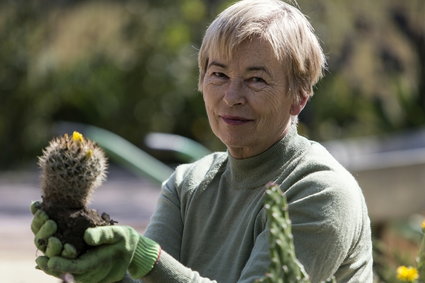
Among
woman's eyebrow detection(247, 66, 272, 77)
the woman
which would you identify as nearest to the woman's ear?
the woman

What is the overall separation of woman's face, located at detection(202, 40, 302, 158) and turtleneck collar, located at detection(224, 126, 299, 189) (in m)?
0.03

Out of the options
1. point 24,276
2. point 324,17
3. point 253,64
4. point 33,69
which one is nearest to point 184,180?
point 253,64

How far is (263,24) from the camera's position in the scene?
2.79 m

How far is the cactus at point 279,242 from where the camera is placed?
215 cm

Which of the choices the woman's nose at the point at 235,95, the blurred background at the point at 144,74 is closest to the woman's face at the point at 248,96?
the woman's nose at the point at 235,95

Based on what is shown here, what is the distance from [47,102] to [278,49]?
1287 centimetres

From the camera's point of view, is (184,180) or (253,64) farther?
(184,180)

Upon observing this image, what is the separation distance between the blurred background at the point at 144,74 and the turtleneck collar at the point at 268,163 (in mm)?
11023

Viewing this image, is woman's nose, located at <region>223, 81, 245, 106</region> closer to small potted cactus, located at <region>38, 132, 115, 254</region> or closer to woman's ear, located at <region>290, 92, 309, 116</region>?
woman's ear, located at <region>290, 92, 309, 116</region>

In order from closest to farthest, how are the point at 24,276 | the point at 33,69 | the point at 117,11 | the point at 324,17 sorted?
the point at 24,276 → the point at 324,17 → the point at 33,69 → the point at 117,11

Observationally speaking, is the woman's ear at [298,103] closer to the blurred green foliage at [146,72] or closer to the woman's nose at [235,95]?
the woman's nose at [235,95]

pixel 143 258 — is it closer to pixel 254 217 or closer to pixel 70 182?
pixel 70 182

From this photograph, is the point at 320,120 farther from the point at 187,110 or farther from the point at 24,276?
the point at 24,276

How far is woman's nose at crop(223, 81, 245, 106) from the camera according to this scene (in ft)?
9.12
